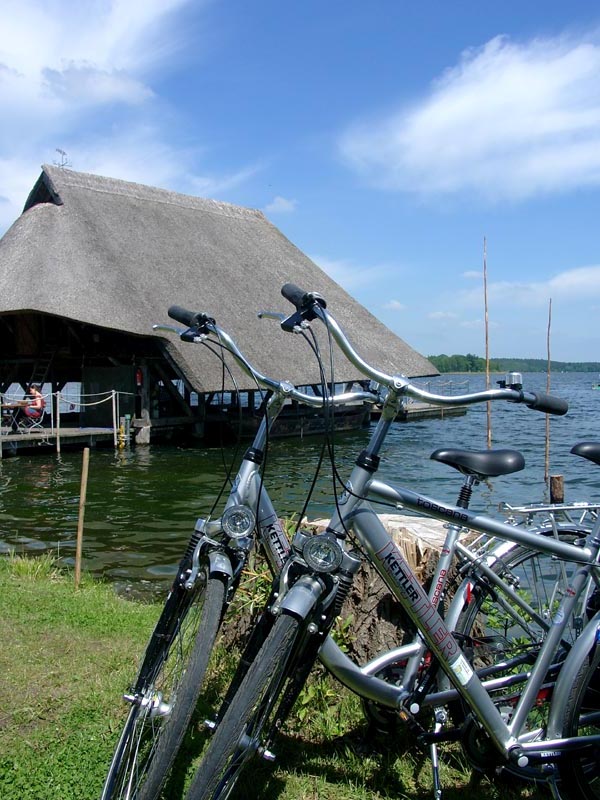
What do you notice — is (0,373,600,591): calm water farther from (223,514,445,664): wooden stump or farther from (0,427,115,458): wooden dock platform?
(223,514,445,664): wooden stump

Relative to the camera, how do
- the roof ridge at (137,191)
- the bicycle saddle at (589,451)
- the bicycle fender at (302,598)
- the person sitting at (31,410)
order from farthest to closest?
the roof ridge at (137,191), the person sitting at (31,410), the bicycle saddle at (589,451), the bicycle fender at (302,598)

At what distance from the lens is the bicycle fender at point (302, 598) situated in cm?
225

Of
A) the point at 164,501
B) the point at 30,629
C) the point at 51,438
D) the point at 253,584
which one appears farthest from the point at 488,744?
the point at 51,438

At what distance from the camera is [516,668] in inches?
A: 113

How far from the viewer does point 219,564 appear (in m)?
2.46

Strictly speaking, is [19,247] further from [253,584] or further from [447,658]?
[447,658]

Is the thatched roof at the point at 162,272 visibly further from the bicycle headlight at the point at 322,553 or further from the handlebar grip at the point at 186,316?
the bicycle headlight at the point at 322,553

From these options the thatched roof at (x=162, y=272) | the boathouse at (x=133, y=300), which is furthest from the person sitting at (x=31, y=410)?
the thatched roof at (x=162, y=272)

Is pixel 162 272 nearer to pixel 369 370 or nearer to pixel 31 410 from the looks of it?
pixel 31 410

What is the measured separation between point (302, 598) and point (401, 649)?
63 cm

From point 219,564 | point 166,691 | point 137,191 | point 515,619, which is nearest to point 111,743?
point 166,691

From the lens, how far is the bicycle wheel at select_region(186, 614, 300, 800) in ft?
6.96

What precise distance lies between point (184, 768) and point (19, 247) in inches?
681

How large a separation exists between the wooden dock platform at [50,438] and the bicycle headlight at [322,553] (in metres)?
14.9
